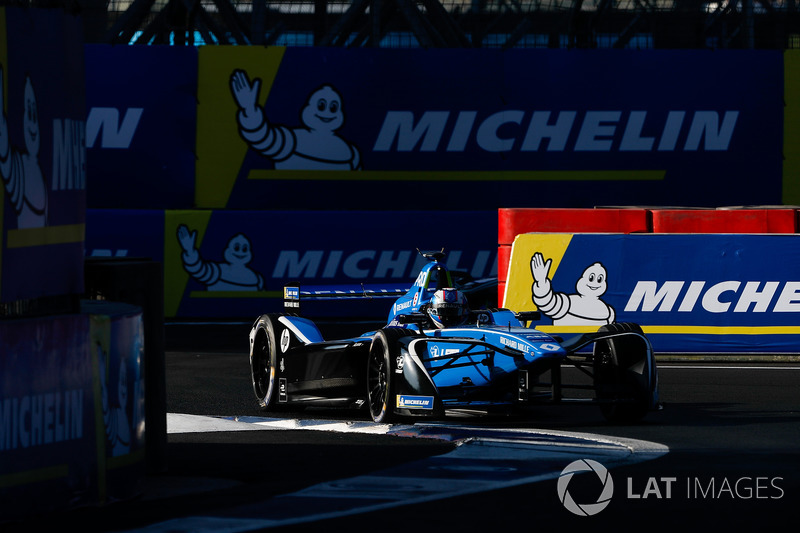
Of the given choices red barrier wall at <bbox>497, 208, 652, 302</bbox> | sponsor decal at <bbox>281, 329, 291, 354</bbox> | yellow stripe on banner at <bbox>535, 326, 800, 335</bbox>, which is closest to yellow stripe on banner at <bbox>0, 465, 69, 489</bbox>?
sponsor decal at <bbox>281, 329, 291, 354</bbox>

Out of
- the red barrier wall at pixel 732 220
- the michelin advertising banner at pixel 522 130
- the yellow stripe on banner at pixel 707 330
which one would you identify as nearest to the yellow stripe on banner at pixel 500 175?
the michelin advertising banner at pixel 522 130

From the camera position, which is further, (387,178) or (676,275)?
(387,178)

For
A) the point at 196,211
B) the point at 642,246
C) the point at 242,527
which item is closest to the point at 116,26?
the point at 196,211

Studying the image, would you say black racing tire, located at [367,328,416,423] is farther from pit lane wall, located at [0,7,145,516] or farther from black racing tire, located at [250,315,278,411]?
pit lane wall, located at [0,7,145,516]

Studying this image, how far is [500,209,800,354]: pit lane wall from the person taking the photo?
17.0 m

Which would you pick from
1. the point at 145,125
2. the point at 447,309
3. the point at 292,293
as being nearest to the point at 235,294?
the point at 145,125

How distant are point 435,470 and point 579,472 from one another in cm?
89

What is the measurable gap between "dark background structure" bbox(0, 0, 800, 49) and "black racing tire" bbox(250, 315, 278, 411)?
11.4 metres

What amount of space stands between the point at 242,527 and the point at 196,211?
16.8m

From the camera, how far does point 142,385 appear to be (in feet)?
27.0

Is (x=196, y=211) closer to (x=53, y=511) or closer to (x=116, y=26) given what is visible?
(x=116, y=26)

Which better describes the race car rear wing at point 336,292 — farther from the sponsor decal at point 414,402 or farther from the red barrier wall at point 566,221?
the red barrier wall at point 566,221

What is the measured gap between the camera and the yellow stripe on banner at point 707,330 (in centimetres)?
1703

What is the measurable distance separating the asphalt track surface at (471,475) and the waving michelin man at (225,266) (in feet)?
33.6
